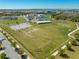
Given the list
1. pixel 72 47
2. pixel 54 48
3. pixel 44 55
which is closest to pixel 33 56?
pixel 44 55

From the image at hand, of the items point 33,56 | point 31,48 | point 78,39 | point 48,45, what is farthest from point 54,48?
point 78,39

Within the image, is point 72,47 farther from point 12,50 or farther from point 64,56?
point 12,50

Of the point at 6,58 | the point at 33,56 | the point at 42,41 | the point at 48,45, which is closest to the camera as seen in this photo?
the point at 6,58

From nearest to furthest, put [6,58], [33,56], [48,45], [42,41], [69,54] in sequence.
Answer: [6,58], [33,56], [69,54], [48,45], [42,41]

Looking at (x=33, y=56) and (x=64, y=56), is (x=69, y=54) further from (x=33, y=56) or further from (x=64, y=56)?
Result: (x=33, y=56)

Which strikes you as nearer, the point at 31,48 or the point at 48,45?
the point at 31,48

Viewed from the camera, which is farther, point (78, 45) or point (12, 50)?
point (78, 45)

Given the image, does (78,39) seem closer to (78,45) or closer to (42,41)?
(78,45)

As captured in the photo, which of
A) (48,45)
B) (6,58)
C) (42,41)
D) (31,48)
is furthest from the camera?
(42,41)
